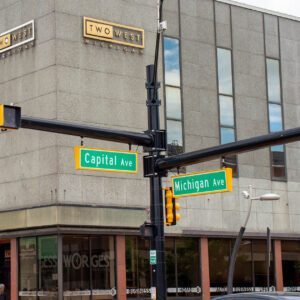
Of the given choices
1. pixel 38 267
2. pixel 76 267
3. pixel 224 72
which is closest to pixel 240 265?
pixel 76 267

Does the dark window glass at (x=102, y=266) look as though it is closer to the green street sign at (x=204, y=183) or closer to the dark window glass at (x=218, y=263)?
the dark window glass at (x=218, y=263)

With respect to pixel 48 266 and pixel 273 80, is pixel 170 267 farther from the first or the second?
pixel 273 80

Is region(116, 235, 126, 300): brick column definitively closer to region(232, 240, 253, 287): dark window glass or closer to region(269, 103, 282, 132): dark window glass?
region(232, 240, 253, 287): dark window glass

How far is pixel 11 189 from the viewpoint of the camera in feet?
98.3

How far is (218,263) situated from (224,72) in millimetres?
9460

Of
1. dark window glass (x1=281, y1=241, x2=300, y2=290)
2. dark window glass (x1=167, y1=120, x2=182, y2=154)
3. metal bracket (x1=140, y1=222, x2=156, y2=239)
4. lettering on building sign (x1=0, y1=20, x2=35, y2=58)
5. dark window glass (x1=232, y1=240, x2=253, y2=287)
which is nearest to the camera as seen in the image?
metal bracket (x1=140, y1=222, x2=156, y2=239)

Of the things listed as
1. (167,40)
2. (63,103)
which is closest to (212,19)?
(167,40)

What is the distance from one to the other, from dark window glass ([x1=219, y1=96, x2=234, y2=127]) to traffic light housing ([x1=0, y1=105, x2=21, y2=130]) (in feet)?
62.4

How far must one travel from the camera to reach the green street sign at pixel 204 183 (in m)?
18.5

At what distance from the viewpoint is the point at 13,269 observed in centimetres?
2944

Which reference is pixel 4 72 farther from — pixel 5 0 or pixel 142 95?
pixel 142 95

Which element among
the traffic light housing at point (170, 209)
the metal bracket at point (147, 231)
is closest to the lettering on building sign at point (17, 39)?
the traffic light housing at point (170, 209)

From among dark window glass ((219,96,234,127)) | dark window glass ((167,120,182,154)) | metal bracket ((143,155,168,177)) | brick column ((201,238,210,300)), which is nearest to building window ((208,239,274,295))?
brick column ((201,238,210,300))

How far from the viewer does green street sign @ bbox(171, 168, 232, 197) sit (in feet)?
60.5
